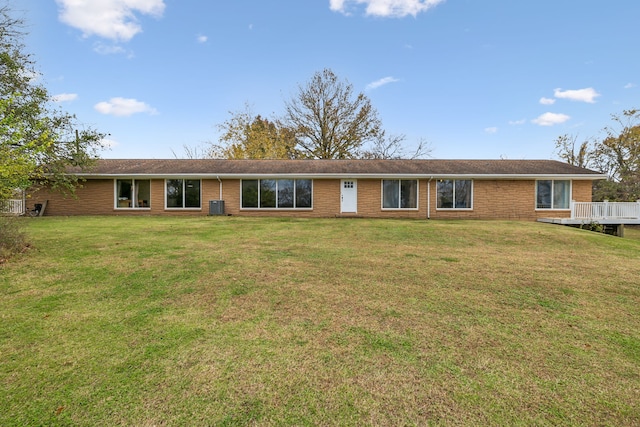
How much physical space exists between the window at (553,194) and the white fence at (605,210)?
608 mm

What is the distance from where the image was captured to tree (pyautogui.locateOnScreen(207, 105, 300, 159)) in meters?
29.9

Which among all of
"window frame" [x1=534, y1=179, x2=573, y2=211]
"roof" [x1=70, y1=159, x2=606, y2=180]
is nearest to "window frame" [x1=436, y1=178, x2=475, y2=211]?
"roof" [x1=70, y1=159, x2=606, y2=180]

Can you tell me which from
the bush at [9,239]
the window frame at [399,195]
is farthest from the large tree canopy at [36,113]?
the window frame at [399,195]

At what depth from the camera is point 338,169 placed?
17031 mm

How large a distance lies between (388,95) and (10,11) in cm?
1864

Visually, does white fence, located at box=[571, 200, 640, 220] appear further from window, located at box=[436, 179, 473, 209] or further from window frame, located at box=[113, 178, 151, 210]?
window frame, located at box=[113, 178, 151, 210]

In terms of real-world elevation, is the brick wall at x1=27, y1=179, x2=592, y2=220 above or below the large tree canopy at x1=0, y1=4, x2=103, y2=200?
below

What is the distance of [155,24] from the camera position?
15188 millimetres

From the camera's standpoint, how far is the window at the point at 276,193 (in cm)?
1652

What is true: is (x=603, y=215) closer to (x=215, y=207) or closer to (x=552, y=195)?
(x=552, y=195)

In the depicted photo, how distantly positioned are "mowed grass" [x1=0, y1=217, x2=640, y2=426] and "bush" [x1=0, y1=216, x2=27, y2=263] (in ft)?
0.86

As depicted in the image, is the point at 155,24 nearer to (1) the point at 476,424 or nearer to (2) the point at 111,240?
(2) the point at 111,240

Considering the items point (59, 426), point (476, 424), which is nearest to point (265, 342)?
point (59, 426)

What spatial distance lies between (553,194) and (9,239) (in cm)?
2074
